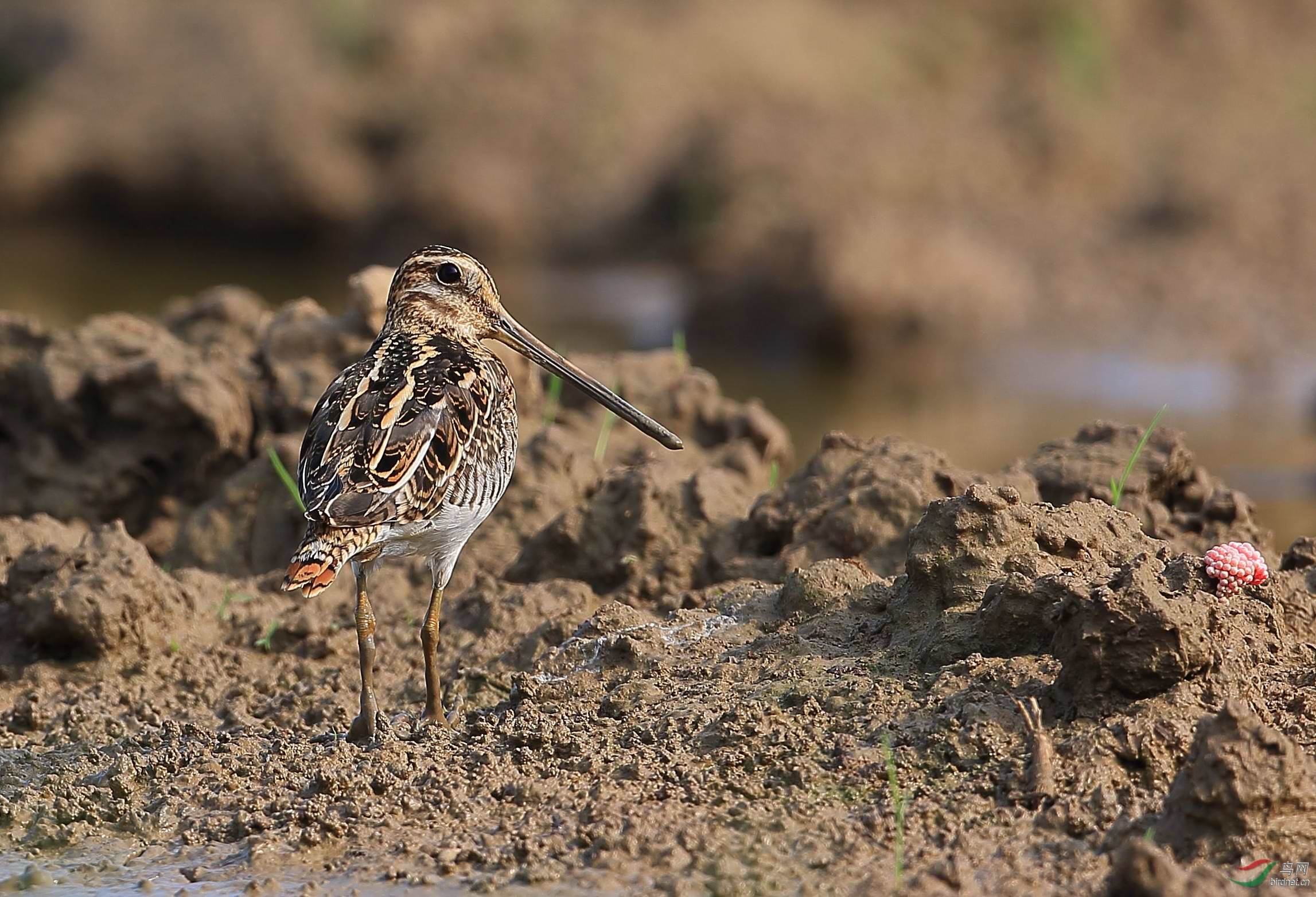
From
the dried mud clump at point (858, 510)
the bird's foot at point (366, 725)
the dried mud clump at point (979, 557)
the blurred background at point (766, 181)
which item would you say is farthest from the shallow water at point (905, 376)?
the bird's foot at point (366, 725)

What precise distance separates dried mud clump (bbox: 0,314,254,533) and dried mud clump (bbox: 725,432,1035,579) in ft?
8.25

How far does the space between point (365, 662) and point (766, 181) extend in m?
10.5

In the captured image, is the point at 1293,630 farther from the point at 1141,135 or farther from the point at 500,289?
the point at 1141,135

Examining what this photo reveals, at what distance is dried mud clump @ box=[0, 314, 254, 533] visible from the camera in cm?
755

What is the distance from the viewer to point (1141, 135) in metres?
16.4

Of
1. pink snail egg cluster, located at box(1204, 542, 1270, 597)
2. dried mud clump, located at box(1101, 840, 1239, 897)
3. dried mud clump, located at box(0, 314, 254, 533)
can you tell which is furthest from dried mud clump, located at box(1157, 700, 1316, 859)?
dried mud clump, located at box(0, 314, 254, 533)

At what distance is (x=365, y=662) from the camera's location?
5188 mm

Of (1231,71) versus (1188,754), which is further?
(1231,71)

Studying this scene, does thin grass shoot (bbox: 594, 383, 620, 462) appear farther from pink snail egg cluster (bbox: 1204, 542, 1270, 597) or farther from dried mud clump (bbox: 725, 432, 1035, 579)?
pink snail egg cluster (bbox: 1204, 542, 1270, 597)

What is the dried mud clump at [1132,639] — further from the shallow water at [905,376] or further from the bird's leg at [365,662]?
the shallow water at [905,376]

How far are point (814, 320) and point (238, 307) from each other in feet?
19.3

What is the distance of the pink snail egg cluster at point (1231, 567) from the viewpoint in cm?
465

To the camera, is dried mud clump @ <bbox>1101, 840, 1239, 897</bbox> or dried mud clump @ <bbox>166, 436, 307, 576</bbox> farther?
dried mud clump @ <bbox>166, 436, 307, 576</bbox>

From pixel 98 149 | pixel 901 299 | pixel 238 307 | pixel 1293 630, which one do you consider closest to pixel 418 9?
pixel 98 149
